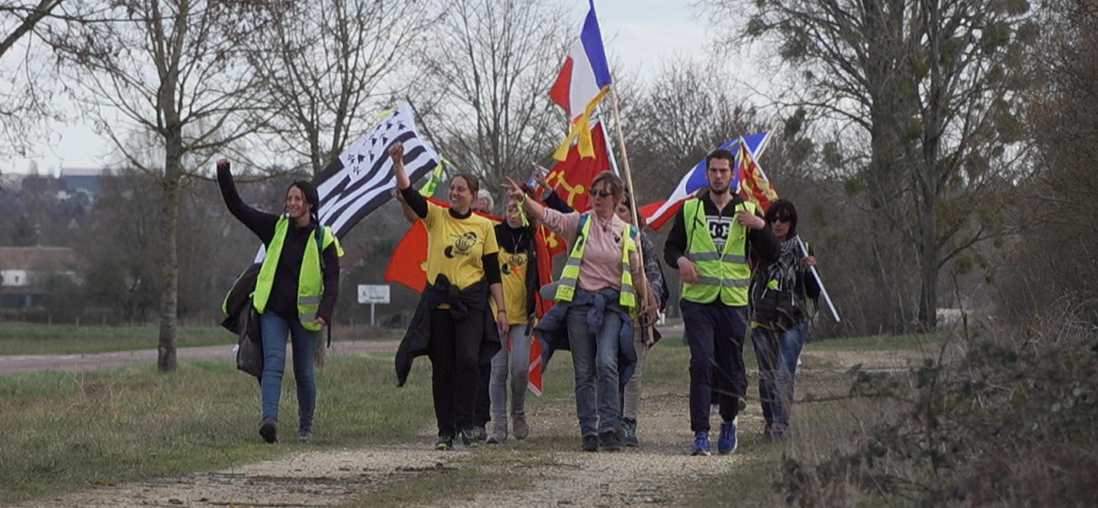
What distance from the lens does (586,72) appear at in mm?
12531

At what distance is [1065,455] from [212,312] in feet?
235

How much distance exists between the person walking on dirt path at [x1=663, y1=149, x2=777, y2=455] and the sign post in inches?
2237

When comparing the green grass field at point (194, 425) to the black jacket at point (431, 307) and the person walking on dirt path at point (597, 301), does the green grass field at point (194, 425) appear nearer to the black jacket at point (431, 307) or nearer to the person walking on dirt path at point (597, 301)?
the person walking on dirt path at point (597, 301)

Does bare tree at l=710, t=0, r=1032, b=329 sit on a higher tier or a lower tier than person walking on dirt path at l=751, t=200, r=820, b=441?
higher

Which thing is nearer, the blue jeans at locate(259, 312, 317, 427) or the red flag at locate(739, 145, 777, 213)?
the blue jeans at locate(259, 312, 317, 427)

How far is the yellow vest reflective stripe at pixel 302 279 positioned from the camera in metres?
11.3

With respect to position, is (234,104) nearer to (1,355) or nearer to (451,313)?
(451,313)

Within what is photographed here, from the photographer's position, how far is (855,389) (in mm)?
6590

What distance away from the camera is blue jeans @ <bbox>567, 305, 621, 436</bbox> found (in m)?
10.9

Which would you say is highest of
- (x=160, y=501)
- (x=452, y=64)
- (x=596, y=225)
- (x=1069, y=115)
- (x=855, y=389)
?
(x=452, y=64)

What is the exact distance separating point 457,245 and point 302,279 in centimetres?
115

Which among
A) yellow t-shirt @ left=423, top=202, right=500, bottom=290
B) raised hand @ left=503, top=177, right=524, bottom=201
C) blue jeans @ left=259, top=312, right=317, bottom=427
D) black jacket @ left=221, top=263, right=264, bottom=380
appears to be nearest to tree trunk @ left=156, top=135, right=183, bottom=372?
black jacket @ left=221, top=263, right=264, bottom=380

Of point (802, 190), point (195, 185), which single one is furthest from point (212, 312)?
point (195, 185)

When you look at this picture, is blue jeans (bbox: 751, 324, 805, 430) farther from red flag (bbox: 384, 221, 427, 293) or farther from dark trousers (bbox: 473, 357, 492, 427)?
red flag (bbox: 384, 221, 427, 293)
